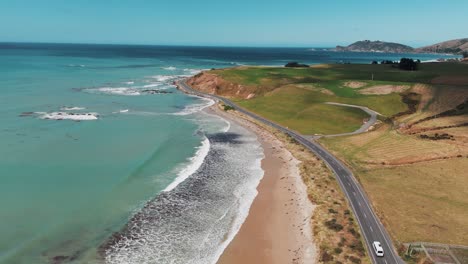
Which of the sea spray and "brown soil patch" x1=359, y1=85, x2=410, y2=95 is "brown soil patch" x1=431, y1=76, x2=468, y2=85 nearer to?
"brown soil patch" x1=359, y1=85, x2=410, y2=95

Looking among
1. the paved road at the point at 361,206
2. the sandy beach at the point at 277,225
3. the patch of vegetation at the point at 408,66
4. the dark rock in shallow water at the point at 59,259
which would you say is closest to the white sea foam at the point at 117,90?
the paved road at the point at 361,206

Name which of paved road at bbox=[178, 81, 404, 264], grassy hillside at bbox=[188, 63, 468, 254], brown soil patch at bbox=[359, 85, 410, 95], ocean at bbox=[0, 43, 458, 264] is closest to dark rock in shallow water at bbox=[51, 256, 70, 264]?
ocean at bbox=[0, 43, 458, 264]

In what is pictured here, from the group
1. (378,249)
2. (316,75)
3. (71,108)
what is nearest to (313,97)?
(316,75)

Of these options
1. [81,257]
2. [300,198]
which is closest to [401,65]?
[300,198]

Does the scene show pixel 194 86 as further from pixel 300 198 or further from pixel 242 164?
pixel 300 198

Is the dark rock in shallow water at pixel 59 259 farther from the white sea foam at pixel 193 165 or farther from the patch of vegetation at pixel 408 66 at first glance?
the patch of vegetation at pixel 408 66

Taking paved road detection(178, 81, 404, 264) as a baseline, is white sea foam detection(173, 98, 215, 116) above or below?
above
